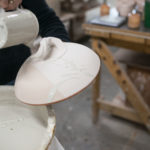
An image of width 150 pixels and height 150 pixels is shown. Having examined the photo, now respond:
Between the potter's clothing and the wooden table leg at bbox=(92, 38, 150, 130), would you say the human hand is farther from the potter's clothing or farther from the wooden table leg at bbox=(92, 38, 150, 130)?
the wooden table leg at bbox=(92, 38, 150, 130)

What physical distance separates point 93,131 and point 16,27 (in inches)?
43.9

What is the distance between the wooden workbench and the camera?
1076mm

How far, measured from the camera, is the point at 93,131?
4.61 ft

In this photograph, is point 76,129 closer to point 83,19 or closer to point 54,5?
point 54,5

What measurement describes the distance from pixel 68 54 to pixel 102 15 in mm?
933

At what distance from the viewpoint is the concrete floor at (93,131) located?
1.29 meters

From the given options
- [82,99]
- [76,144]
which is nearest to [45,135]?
[76,144]

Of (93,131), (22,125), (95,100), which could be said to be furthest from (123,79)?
(22,125)

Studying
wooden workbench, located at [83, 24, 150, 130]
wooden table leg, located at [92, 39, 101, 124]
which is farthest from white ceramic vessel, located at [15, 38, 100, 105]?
wooden table leg, located at [92, 39, 101, 124]

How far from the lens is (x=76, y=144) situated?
1.30 m

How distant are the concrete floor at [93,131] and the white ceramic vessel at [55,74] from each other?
0.94m

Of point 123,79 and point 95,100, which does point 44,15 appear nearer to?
point 123,79

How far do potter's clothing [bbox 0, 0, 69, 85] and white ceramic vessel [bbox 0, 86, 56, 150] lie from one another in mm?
114

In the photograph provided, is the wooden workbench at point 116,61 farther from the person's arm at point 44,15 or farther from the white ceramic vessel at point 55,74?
the white ceramic vessel at point 55,74
